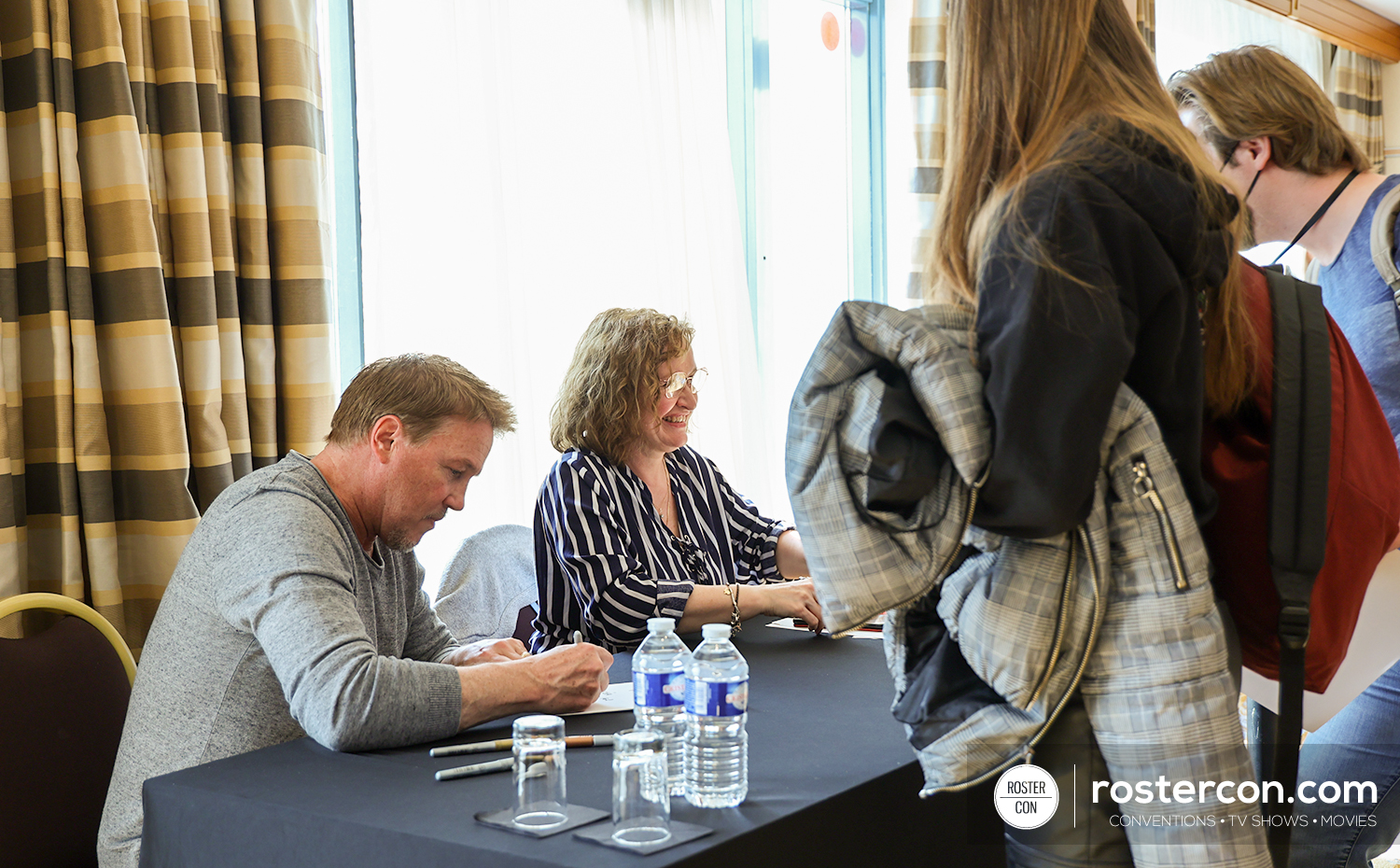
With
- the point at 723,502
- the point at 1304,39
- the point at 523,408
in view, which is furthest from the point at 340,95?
the point at 1304,39

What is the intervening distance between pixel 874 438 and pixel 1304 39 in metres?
5.94

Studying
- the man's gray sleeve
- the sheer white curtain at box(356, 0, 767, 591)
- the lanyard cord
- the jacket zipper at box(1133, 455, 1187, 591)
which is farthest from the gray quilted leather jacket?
the sheer white curtain at box(356, 0, 767, 591)

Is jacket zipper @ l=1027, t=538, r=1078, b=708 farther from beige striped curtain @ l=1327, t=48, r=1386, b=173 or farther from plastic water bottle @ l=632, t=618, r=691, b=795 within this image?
beige striped curtain @ l=1327, t=48, r=1386, b=173

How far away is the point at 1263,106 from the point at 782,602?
3.71ft

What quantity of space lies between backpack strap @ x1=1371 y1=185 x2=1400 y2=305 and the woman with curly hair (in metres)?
1.06

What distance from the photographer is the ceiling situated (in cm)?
534

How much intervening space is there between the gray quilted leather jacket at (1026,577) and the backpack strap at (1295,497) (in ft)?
0.36

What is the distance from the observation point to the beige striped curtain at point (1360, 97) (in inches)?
224

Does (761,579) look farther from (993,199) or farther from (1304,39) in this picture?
(1304,39)

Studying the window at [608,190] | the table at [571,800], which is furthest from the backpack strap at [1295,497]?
the window at [608,190]

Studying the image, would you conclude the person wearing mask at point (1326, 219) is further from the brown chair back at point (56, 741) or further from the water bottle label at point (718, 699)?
the brown chair back at point (56, 741)

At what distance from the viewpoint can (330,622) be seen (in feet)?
4.50

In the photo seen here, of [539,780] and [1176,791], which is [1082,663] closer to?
[1176,791]

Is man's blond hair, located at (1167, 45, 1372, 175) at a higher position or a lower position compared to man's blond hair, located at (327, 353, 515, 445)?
higher
